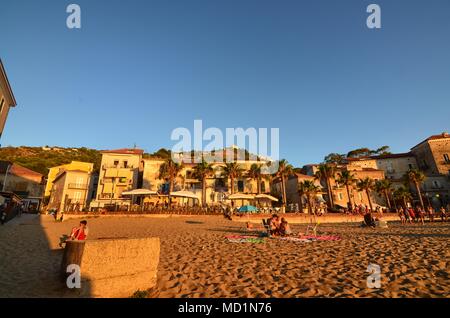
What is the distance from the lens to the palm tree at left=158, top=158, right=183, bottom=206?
37.4 meters

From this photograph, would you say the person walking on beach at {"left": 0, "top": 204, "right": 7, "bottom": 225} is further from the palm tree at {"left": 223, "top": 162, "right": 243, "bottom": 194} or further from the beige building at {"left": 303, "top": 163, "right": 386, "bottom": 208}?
the beige building at {"left": 303, "top": 163, "right": 386, "bottom": 208}

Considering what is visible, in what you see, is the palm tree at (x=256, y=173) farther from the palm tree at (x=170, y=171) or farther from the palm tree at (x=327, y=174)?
the palm tree at (x=170, y=171)

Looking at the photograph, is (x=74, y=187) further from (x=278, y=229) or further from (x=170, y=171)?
(x=278, y=229)

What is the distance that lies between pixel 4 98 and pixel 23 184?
35486mm

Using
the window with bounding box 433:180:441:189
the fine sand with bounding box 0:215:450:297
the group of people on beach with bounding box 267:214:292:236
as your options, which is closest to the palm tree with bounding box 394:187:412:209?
the window with bounding box 433:180:441:189

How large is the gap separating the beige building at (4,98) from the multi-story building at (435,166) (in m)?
62.8

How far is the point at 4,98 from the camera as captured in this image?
18.8 m

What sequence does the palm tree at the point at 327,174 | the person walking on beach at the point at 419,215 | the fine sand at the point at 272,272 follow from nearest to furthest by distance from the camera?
the fine sand at the point at 272,272, the person walking on beach at the point at 419,215, the palm tree at the point at 327,174

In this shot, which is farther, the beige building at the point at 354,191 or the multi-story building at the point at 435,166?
the multi-story building at the point at 435,166

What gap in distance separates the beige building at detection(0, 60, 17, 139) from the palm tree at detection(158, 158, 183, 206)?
2064cm

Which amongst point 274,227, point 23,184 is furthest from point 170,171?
point 23,184

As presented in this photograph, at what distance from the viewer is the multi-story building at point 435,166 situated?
45469 millimetres

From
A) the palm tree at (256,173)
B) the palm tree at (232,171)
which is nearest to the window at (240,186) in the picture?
the palm tree at (256,173)
